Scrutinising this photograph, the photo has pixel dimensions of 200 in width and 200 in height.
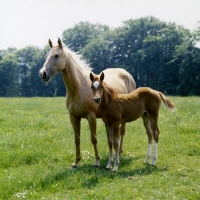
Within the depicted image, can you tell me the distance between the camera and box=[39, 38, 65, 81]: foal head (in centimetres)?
778

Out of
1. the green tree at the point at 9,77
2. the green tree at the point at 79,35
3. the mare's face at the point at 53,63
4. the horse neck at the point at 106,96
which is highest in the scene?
the green tree at the point at 79,35

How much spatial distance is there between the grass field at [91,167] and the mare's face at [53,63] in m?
2.41

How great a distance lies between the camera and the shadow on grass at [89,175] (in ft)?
23.1

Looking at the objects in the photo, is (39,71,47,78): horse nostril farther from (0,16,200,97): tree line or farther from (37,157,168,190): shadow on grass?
(0,16,200,97): tree line

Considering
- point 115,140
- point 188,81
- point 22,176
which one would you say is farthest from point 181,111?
point 188,81

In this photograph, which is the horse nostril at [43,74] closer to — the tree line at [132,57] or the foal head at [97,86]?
the foal head at [97,86]

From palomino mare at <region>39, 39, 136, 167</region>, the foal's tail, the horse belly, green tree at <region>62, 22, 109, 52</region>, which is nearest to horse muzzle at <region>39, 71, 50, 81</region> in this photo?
palomino mare at <region>39, 39, 136, 167</region>

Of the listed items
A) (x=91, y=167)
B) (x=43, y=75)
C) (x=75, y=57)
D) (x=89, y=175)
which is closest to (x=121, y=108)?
(x=91, y=167)

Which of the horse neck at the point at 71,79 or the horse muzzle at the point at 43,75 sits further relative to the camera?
the horse neck at the point at 71,79

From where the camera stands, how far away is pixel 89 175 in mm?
7555

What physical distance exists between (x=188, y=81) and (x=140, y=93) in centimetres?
4698

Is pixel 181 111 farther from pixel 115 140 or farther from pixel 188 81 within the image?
pixel 188 81

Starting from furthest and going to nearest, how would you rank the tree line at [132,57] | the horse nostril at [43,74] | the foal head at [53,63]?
1. the tree line at [132,57]
2. the foal head at [53,63]
3. the horse nostril at [43,74]

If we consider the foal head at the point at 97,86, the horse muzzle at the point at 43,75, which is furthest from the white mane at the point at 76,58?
the foal head at the point at 97,86
